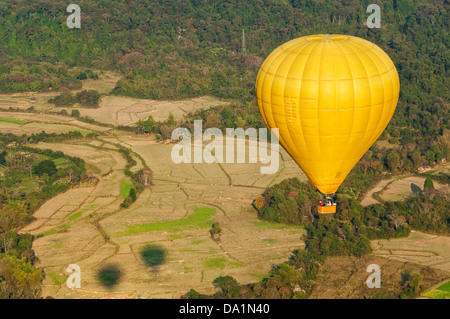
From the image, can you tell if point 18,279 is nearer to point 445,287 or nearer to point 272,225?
point 272,225

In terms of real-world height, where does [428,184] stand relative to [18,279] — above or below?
above

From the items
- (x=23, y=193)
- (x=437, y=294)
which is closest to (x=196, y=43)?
(x=23, y=193)

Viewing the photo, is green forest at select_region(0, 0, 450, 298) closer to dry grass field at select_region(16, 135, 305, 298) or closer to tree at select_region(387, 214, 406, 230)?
tree at select_region(387, 214, 406, 230)

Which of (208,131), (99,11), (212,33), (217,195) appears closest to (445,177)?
(217,195)

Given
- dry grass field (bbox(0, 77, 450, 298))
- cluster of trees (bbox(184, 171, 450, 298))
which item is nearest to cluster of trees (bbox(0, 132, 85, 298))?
dry grass field (bbox(0, 77, 450, 298))
